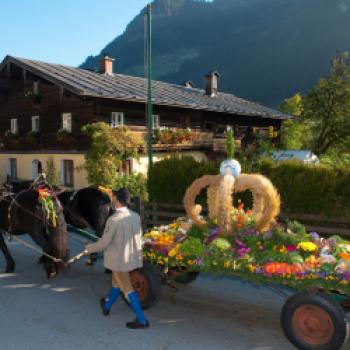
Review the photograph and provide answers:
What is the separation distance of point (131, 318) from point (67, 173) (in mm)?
18603

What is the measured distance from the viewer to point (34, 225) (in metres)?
7.25

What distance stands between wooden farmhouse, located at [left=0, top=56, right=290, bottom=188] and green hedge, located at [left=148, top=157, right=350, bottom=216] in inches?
438

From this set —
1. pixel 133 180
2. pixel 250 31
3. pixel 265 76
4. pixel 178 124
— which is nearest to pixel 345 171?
pixel 133 180

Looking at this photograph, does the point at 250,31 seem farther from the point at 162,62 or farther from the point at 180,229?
the point at 180,229

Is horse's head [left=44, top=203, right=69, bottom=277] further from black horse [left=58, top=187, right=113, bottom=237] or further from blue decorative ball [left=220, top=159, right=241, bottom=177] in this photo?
blue decorative ball [left=220, top=159, right=241, bottom=177]

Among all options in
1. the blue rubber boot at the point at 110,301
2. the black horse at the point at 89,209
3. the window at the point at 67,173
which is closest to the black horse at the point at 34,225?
the black horse at the point at 89,209

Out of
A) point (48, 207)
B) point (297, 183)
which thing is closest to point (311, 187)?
point (297, 183)

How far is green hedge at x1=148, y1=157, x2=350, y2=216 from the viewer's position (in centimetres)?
828

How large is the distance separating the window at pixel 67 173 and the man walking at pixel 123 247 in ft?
59.4

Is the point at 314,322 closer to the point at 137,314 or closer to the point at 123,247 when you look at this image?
the point at 137,314

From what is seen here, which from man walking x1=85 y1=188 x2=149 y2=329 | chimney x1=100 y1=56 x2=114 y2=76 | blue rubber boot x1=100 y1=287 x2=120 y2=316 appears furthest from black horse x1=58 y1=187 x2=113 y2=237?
chimney x1=100 y1=56 x2=114 y2=76

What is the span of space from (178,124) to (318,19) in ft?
474

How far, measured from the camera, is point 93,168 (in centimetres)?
1983

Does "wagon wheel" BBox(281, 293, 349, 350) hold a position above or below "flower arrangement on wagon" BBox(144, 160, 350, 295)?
below
